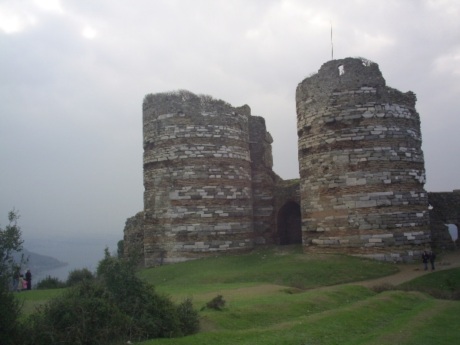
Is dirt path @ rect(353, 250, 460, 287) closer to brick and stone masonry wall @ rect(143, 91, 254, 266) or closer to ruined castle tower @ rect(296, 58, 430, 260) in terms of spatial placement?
ruined castle tower @ rect(296, 58, 430, 260)

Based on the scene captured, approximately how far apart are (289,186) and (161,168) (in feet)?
26.5

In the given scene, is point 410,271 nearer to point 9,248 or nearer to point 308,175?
point 308,175

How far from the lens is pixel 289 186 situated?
28.7 metres

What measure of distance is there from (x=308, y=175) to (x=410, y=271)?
6.21 m

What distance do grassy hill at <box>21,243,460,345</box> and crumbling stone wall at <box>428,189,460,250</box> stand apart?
593cm

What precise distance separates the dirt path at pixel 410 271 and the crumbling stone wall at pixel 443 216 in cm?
173

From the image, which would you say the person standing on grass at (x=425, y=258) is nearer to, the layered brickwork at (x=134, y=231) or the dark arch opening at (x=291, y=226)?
the dark arch opening at (x=291, y=226)

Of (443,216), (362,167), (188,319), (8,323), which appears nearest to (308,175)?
(362,167)

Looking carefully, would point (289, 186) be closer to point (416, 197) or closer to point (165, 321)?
point (416, 197)

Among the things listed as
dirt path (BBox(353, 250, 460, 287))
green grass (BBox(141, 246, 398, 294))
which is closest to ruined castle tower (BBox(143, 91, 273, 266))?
green grass (BBox(141, 246, 398, 294))

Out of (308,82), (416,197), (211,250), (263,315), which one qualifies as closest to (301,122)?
(308,82)

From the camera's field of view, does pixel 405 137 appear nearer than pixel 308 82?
Yes

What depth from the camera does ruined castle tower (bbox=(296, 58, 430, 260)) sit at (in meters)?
20.7

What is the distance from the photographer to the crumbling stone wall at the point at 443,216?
80.7 feet
